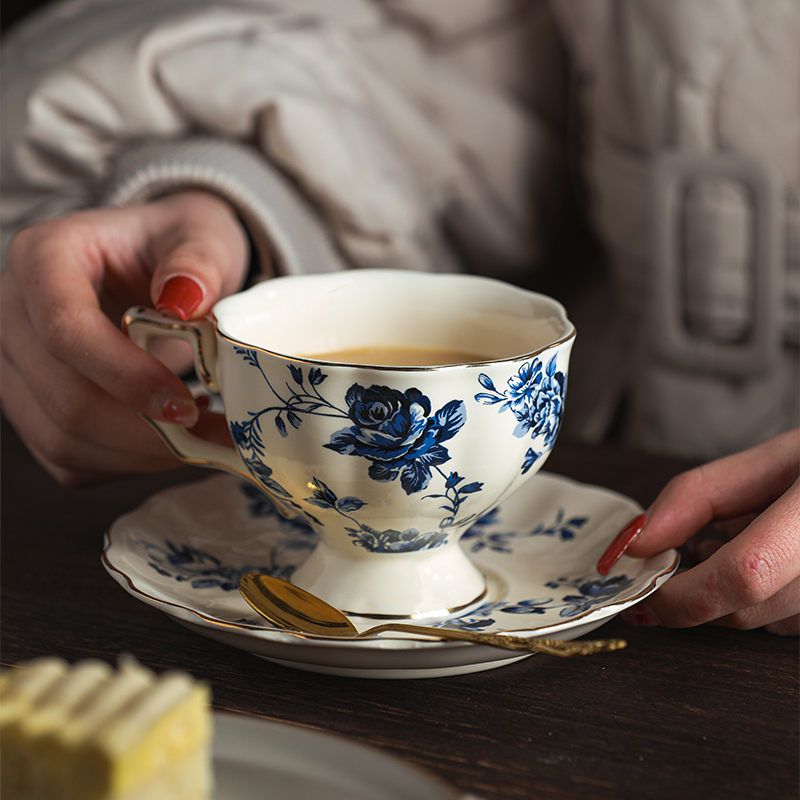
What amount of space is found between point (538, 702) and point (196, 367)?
9.2 inches

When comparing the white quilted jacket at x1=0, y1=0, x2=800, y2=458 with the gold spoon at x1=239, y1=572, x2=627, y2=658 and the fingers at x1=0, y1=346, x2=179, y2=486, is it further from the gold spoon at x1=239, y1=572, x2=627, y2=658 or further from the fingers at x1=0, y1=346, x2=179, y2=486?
the gold spoon at x1=239, y1=572, x2=627, y2=658

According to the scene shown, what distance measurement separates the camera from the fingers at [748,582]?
0.36m

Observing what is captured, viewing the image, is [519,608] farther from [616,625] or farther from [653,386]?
[653,386]

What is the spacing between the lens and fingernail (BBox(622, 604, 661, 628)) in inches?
15.3

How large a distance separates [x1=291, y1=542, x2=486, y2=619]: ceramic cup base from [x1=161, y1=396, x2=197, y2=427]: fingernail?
4.0 inches

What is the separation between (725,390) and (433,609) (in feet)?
1.90

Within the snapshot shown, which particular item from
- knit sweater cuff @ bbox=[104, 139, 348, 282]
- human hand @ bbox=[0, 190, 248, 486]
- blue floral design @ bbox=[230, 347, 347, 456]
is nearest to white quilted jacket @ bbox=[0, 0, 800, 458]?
knit sweater cuff @ bbox=[104, 139, 348, 282]

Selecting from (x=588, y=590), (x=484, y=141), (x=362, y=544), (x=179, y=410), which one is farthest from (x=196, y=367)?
(x=484, y=141)

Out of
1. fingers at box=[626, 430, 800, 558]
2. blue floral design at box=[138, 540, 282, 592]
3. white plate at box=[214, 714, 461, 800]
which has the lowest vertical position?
fingers at box=[626, 430, 800, 558]

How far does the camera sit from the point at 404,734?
0.31m

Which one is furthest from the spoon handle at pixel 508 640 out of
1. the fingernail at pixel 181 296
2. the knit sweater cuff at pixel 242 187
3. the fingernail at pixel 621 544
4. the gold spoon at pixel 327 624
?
the knit sweater cuff at pixel 242 187

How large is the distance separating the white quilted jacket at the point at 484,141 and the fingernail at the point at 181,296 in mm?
262

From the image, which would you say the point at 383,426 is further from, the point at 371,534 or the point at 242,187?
the point at 242,187

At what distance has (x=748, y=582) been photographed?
36 centimetres
